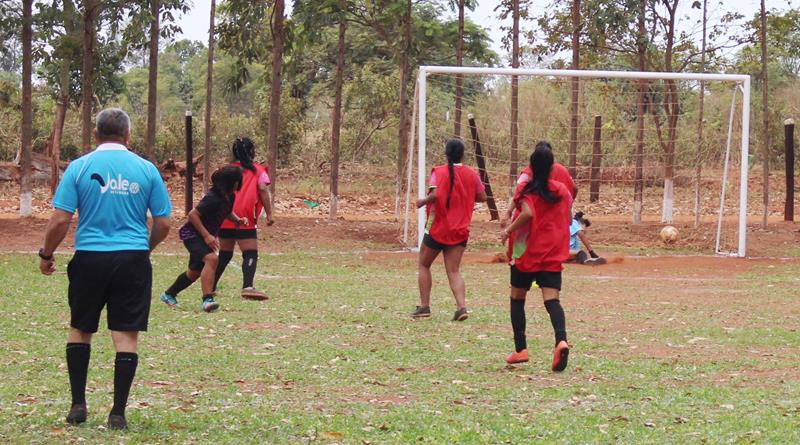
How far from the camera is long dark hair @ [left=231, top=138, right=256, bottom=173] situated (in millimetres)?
12047

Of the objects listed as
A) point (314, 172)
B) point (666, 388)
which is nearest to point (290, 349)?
point (666, 388)

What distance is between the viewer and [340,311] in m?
11.9

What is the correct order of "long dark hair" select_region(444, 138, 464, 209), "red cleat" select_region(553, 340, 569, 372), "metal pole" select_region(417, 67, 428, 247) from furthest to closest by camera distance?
"metal pole" select_region(417, 67, 428, 247) → "long dark hair" select_region(444, 138, 464, 209) → "red cleat" select_region(553, 340, 569, 372)

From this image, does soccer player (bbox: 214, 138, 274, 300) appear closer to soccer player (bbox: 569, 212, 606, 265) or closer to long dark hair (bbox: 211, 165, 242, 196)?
long dark hair (bbox: 211, 165, 242, 196)

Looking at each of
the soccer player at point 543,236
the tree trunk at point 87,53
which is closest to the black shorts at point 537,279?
the soccer player at point 543,236

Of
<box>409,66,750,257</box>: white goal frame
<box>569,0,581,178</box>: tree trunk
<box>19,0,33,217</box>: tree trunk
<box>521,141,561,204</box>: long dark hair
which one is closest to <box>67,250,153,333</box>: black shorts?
<box>521,141,561,204</box>: long dark hair

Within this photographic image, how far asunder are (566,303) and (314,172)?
2187cm

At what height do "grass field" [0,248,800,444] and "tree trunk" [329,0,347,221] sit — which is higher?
"tree trunk" [329,0,347,221]

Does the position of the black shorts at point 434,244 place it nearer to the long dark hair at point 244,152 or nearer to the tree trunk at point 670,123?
the long dark hair at point 244,152

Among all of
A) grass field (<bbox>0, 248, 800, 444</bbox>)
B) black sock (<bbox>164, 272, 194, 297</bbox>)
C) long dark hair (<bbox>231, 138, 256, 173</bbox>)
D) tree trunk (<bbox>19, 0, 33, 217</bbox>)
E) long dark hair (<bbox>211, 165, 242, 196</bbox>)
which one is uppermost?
tree trunk (<bbox>19, 0, 33, 217</bbox>)

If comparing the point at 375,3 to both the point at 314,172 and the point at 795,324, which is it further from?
the point at 795,324

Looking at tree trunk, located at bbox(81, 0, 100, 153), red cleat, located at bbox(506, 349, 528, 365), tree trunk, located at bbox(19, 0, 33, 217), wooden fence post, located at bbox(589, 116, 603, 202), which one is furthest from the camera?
wooden fence post, located at bbox(589, 116, 603, 202)

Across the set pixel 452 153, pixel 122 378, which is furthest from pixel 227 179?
pixel 122 378

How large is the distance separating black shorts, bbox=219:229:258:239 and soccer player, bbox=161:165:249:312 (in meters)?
0.38
